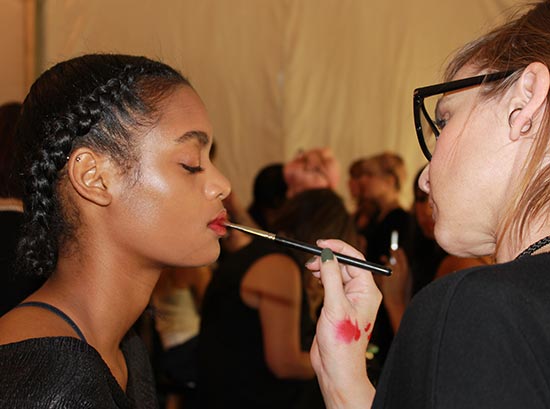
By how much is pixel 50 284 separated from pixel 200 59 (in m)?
3.04

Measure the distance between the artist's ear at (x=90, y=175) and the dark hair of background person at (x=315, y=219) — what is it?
48.2 inches

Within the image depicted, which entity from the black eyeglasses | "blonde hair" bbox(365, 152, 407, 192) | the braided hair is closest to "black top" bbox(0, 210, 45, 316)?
the braided hair

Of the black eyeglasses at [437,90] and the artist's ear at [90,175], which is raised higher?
the black eyeglasses at [437,90]

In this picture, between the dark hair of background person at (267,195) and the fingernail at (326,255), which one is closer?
the fingernail at (326,255)

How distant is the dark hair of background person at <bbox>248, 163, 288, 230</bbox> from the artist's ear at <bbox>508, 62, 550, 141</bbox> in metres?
2.35

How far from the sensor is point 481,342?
61 centimetres

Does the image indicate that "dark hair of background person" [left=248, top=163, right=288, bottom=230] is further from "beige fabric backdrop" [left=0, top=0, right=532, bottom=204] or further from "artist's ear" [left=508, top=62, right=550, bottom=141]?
"artist's ear" [left=508, top=62, right=550, bottom=141]

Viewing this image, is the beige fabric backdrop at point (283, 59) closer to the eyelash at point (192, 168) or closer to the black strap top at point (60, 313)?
the eyelash at point (192, 168)

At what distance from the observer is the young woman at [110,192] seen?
3.67ft

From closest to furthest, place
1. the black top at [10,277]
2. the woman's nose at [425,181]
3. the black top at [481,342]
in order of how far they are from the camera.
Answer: the black top at [481,342], the woman's nose at [425,181], the black top at [10,277]

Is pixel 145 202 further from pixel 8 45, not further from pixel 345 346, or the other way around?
pixel 8 45

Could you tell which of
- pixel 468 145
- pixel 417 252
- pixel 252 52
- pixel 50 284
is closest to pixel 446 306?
pixel 468 145

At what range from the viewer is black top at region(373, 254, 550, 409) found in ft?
1.98

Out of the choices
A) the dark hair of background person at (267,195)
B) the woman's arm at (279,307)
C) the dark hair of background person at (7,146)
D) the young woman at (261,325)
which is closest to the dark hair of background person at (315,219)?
the young woman at (261,325)
